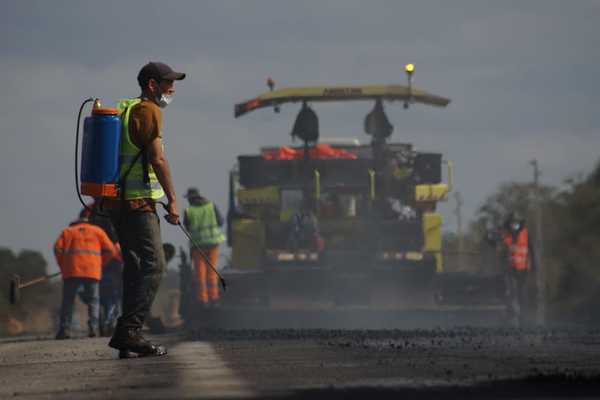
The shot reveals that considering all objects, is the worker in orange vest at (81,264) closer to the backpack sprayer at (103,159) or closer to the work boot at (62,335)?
the work boot at (62,335)

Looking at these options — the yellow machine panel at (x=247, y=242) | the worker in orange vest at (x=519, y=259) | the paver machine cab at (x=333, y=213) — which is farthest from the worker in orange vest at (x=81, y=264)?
the worker in orange vest at (x=519, y=259)

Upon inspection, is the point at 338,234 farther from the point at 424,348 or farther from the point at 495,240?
the point at 424,348

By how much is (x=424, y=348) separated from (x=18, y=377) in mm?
3259

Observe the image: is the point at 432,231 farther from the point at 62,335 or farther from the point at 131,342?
the point at 131,342

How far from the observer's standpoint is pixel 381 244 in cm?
2012

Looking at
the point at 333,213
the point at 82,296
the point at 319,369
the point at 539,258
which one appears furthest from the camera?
the point at 539,258

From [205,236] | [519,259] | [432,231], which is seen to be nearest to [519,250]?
[519,259]

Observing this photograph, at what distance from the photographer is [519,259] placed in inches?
850

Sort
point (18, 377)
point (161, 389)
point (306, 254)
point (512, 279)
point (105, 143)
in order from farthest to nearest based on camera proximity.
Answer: point (512, 279) → point (306, 254) → point (105, 143) → point (18, 377) → point (161, 389)

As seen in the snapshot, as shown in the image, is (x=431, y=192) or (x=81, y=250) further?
(x=431, y=192)

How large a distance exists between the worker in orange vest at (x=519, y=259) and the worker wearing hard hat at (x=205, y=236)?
410 cm

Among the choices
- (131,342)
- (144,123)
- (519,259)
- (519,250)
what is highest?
(144,123)

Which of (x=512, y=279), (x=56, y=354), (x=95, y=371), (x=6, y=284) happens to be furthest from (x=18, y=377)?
(x=6, y=284)

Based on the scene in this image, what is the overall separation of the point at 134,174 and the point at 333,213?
11.1m
